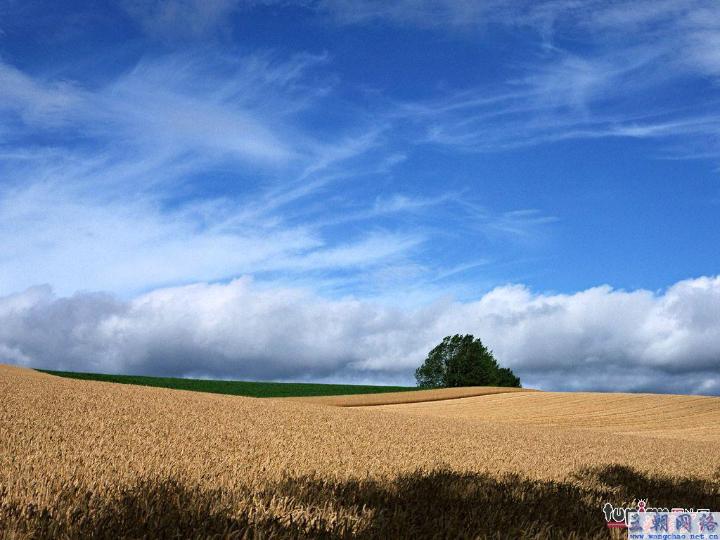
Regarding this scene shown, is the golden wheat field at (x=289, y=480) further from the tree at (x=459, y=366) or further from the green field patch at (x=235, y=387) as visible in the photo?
the tree at (x=459, y=366)

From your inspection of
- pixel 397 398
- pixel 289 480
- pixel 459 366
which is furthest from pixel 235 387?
pixel 289 480

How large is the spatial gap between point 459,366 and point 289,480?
219 feet

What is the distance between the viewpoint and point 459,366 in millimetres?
69562

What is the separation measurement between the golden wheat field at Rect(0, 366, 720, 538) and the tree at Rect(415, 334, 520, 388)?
196 ft

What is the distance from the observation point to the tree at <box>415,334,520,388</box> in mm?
68713

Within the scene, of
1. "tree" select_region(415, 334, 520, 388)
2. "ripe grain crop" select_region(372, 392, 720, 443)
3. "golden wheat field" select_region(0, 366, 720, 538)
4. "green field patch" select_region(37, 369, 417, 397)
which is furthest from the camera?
"tree" select_region(415, 334, 520, 388)

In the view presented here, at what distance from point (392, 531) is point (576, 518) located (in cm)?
158

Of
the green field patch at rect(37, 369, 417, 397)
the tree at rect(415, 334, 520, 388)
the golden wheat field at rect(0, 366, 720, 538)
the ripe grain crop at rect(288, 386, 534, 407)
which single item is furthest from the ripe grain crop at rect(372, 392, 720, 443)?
the tree at rect(415, 334, 520, 388)

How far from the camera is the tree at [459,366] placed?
225 feet

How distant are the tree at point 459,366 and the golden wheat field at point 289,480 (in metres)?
59.9

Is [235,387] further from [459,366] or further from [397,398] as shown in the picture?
[459,366]

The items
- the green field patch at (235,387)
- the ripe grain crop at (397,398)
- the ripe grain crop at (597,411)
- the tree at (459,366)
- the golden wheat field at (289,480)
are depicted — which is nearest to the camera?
the golden wheat field at (289,480)

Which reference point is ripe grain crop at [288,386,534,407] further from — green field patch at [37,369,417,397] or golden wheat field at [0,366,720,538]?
golden wheat field at [0,366,720,538]

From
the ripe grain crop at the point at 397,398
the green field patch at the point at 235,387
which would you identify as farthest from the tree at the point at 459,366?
the ripe grain crop at the point at 397,398
